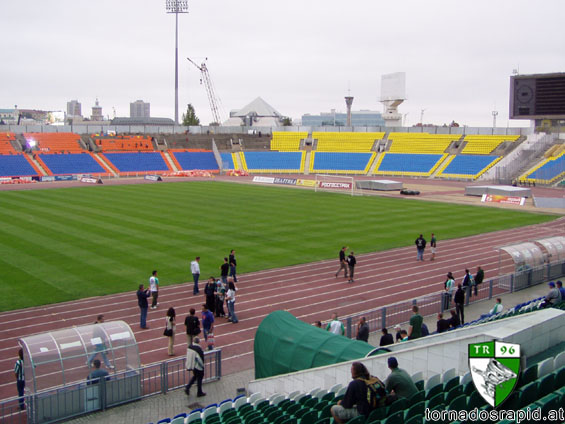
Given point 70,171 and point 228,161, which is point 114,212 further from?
point 228,161

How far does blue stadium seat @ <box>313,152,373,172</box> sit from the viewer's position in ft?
291

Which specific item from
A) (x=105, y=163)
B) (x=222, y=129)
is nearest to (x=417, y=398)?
(x=105, y=163)

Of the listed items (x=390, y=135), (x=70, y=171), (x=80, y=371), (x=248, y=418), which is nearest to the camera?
(x=248, y=418)

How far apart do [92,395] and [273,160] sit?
8111cm

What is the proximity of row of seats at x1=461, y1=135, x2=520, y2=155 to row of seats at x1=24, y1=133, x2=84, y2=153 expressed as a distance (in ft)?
204

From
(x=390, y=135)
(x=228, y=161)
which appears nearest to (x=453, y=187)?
(x=390, y=135)

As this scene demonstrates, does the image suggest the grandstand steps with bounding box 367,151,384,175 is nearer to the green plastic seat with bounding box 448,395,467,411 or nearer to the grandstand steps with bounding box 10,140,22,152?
the grandstand steps with bounding box 10,140,22,152

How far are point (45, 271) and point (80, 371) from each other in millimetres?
12928

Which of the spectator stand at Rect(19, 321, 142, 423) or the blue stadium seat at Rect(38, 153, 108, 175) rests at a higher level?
the blue stadium seat at Rect(38, 153, 108, 175)

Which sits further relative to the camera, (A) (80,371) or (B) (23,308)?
(B) (23,308)

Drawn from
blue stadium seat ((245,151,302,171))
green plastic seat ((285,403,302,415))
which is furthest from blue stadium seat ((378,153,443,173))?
green plastic seat ((285,403,302,415))

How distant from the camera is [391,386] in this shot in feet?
25.8

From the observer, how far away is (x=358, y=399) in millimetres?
7379

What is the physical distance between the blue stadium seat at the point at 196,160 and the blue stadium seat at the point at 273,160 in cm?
594
